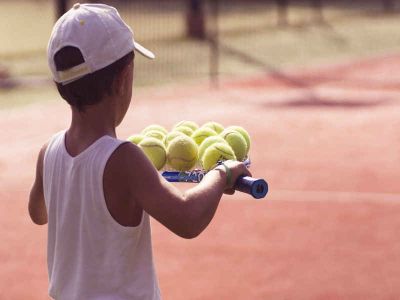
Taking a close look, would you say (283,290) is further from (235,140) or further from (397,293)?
(235,140)

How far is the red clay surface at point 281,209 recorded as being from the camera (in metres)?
7.18

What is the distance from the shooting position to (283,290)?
694 centimetres

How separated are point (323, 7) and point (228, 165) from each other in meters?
33.3

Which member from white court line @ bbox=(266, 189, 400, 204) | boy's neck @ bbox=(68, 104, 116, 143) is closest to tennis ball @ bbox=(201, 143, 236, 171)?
boy's neck @ bbox=(68, 104, 116, 143)

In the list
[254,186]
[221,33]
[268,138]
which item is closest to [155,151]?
[254,186]

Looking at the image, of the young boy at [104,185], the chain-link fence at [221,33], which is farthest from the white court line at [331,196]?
the chain-link fence at [221,33]

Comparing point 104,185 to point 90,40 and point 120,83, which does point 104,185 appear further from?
point 90,40

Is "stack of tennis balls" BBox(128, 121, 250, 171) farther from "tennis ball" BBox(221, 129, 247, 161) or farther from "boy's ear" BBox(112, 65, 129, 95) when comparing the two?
"boy's ear" BBox(112, 65, 129, 95)

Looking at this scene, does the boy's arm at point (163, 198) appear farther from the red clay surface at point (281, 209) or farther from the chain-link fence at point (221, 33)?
the chain-link fence at point (221, 33)

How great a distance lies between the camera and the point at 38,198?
3.59 m

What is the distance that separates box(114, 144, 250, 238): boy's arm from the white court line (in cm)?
652

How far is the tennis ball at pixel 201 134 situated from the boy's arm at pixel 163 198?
0.77 metres

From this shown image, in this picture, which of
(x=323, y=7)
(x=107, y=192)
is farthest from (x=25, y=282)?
(x=323, y=7)

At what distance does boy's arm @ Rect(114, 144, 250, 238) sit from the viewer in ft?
10.1
